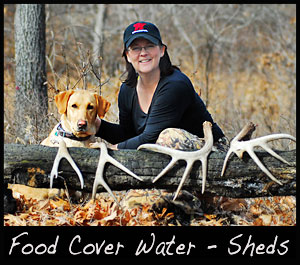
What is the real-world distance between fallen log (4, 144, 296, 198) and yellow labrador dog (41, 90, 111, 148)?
0.51m

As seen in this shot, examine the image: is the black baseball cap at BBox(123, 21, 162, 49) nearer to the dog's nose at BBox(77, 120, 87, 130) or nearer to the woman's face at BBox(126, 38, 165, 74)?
the woman's face at BBox(126, 38, 165, 74)

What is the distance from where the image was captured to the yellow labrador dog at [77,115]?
3.88 meters

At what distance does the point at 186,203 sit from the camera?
3.80 metres

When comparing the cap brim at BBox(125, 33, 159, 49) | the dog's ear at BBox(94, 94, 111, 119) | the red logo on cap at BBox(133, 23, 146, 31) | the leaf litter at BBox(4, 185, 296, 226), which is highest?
the red logo on cap at BBox(133, 23, 146, 31)

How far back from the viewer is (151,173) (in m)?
3.38

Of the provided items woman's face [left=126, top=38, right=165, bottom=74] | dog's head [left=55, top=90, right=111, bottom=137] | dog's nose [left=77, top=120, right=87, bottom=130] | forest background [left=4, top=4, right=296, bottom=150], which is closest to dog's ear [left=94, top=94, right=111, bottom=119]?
dog's head [left=55, top=90, right=111, bottom=137]

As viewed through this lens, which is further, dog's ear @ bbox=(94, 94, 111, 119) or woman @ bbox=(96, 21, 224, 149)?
dog's ear @ bbox=(94, 94, 111, 119)

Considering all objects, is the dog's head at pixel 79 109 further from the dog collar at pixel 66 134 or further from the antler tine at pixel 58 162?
the antler tine at pixel 58 162

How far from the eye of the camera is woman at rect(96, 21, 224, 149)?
3.84m

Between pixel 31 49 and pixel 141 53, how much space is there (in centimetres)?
298

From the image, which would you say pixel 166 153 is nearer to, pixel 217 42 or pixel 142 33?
pixel 142 33

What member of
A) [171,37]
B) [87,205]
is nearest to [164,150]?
[87,205]

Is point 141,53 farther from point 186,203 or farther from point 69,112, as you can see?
point 186,203

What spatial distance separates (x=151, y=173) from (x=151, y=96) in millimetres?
946
